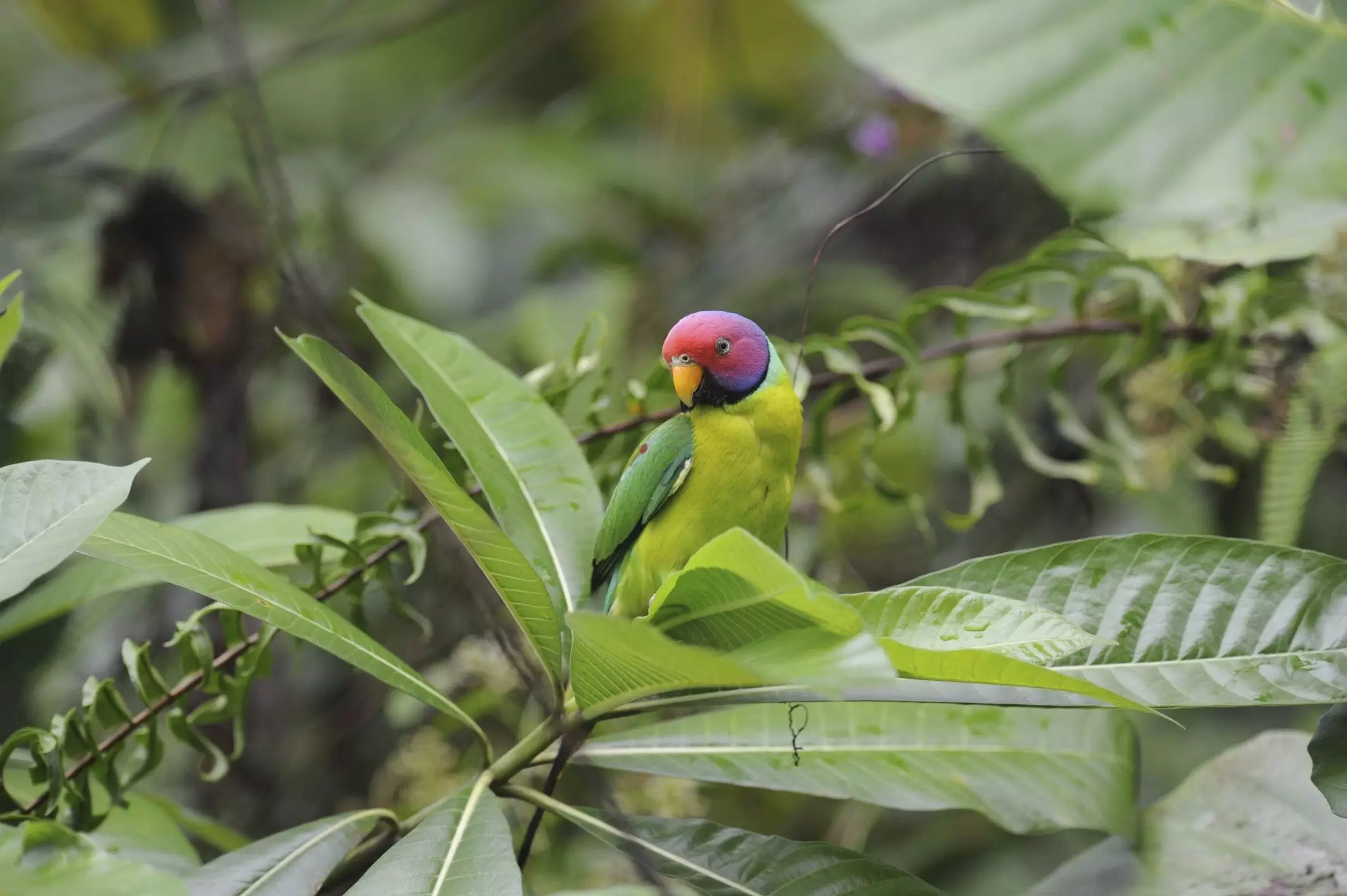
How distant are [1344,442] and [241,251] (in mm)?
1987

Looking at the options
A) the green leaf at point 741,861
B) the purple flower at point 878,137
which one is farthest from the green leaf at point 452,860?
the purple flower at point 878,137

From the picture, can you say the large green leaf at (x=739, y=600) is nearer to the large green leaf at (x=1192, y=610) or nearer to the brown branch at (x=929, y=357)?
the large green leaf at (x=1192, y=610)

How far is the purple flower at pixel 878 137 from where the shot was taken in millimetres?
2498

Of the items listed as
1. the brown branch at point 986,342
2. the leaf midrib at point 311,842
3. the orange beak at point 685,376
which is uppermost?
the orange beak at point 685,376

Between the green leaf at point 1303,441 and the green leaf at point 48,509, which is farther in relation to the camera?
the green leaf at point 1303,441

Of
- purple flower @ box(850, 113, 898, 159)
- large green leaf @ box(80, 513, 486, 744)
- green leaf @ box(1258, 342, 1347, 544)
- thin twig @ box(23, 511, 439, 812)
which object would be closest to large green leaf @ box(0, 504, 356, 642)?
thin twig @ box(23, 511, 439, 812)

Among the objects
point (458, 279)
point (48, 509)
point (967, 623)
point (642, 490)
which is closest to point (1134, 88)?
point (967, 623)

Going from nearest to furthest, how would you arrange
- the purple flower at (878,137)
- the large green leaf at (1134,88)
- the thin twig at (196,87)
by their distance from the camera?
the large green leaf at (1134,88)
the thin twig at (196,87)
the purple flower at (878,137)

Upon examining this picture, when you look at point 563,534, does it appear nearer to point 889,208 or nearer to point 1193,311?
point 1193,311

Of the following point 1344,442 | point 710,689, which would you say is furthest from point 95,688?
point 1344,442

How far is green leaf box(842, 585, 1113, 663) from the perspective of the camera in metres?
0.70

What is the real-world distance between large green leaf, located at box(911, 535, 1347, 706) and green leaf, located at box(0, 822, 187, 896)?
66 cm

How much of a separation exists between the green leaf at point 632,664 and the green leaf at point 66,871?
1.03 feet

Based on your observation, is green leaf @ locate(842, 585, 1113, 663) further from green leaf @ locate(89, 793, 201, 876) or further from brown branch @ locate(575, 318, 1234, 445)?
green leaf @ locate(89, 793, 201, 876)
